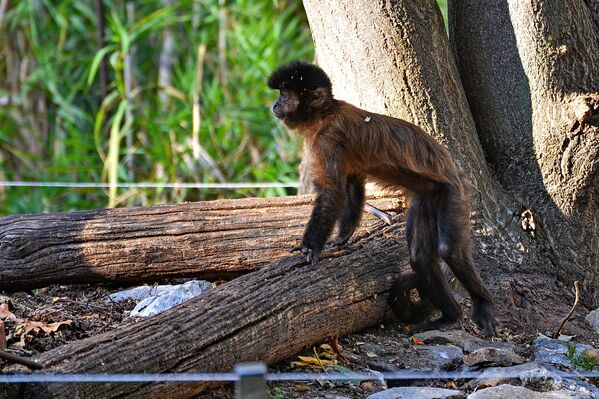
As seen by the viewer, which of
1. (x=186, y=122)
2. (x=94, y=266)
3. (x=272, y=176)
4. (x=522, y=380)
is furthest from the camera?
(x=186, y=122)

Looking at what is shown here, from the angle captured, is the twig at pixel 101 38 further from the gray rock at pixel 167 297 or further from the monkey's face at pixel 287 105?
the gray rock at pixel 167 297

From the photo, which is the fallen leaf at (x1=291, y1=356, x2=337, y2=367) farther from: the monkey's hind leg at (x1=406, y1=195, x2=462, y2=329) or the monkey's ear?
the monkey's ear

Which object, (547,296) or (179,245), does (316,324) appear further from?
(547,296)

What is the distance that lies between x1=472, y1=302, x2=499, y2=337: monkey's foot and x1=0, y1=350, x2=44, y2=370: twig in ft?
8.68

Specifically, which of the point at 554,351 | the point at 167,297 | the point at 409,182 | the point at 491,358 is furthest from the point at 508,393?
the point at 167,297

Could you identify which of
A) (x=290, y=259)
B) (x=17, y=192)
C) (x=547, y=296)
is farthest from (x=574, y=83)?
(x=17, y=192)

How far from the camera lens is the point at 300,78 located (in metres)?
5.19

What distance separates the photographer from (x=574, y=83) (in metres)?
5.46

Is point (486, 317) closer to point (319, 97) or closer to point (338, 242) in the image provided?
point (338, 242)

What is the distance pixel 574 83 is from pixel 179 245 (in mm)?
2605

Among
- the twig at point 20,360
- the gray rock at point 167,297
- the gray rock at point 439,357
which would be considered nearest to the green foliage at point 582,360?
the gray rock at point 439,357

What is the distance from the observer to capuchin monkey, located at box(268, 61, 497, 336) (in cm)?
497

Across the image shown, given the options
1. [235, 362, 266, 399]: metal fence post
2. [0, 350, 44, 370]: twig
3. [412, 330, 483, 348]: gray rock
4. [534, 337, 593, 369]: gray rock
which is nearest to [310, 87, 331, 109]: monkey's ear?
[412, 330, 483, 348]: gray rock

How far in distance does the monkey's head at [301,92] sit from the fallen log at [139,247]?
665 millimetres
